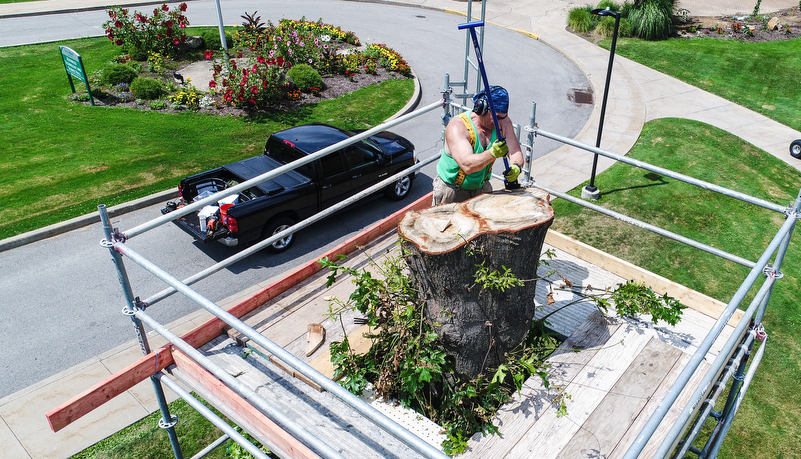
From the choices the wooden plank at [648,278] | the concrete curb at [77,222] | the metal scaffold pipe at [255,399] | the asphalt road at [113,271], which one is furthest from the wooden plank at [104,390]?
the concrete curb at [77,222]

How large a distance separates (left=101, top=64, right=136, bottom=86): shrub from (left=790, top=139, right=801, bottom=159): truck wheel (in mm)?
17884

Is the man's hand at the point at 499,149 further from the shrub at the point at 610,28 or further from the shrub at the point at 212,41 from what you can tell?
the shrub at the point at 610,28

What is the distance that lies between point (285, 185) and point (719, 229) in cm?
804

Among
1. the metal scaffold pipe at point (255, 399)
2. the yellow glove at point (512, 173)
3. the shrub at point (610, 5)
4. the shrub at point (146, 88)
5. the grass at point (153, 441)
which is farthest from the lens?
the shrub at point (610, 5)

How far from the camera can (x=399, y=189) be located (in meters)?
12.6

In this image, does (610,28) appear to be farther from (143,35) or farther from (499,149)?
(499,149)

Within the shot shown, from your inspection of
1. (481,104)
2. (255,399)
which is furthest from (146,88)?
(255,399)

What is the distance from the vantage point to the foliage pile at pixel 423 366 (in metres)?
4.55

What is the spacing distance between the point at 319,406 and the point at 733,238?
29.4 ft

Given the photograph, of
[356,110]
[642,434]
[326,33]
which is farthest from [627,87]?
[642,434]

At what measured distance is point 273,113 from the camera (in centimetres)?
1622

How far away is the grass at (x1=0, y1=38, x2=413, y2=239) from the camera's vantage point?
12.2m

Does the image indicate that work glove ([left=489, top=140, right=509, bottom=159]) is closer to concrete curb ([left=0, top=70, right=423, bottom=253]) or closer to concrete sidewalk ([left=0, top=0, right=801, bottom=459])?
concrete sidewalk ([left=0, top=0, right=801, bottom=459])

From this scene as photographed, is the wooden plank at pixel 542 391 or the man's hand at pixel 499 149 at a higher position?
the man's hand at pixel 499 149
